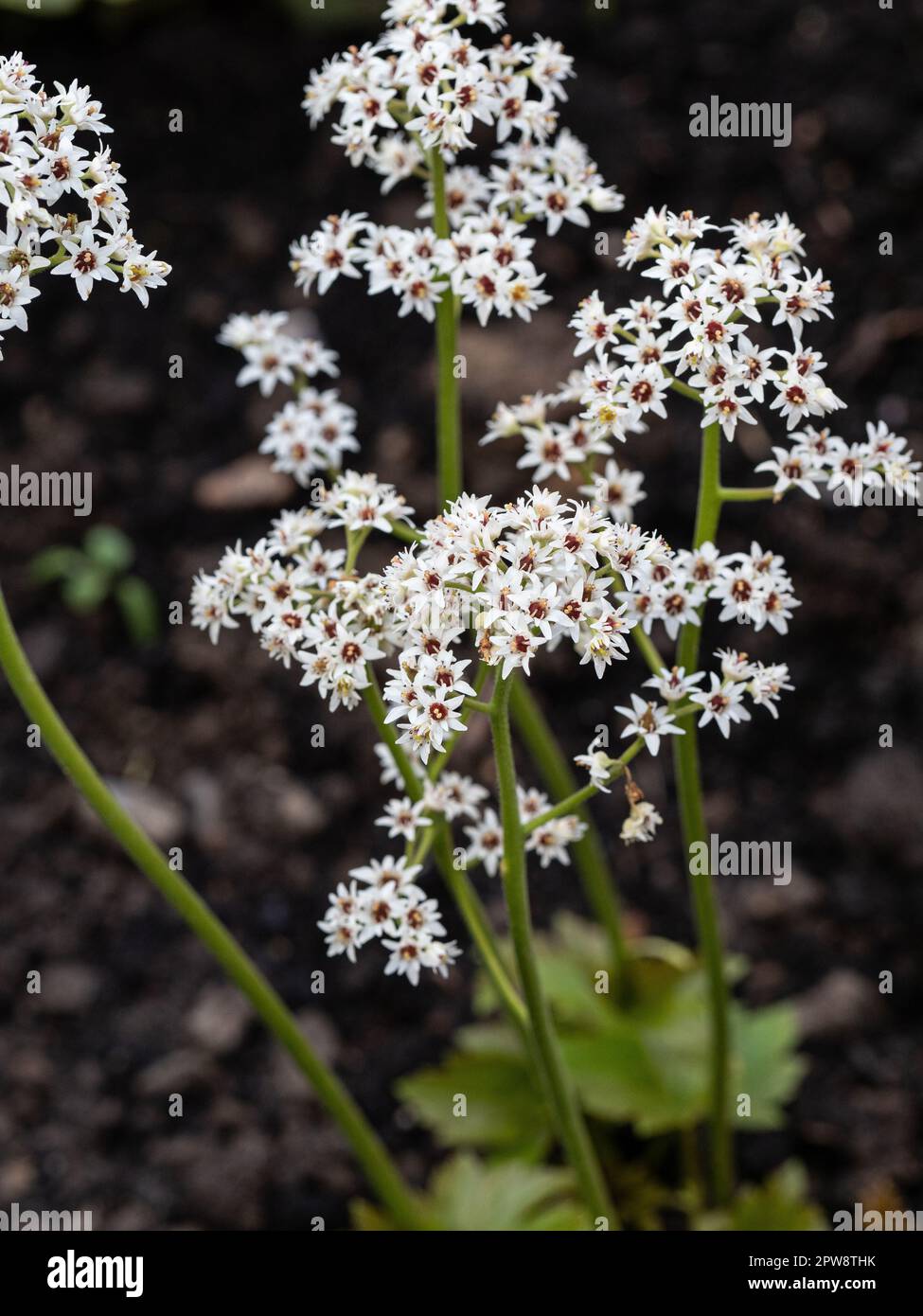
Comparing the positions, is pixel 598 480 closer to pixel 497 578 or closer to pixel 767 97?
pixel 497 578

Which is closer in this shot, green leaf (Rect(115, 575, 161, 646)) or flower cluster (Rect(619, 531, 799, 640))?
flower cluster (Rect(619, 531, 799, 640))

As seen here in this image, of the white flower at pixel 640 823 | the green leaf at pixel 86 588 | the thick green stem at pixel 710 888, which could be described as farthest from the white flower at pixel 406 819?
the green leaf at pixel 86 588

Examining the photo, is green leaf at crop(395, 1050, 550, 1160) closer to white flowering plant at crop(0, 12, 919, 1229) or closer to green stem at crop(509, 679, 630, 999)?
white flowering plant at crop(0, 12, 919, 1229)

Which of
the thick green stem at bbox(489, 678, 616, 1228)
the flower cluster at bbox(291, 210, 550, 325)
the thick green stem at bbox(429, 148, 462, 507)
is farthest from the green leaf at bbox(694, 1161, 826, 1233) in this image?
the flower cluster at bbox(291, 210, 550, 325)

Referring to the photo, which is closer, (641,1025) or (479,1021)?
(641,1025)

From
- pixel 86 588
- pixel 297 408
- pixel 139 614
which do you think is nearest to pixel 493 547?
pixel 297 408

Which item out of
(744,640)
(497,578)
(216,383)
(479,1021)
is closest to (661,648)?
(744,640)

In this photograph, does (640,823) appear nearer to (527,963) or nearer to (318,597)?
(527,963)
